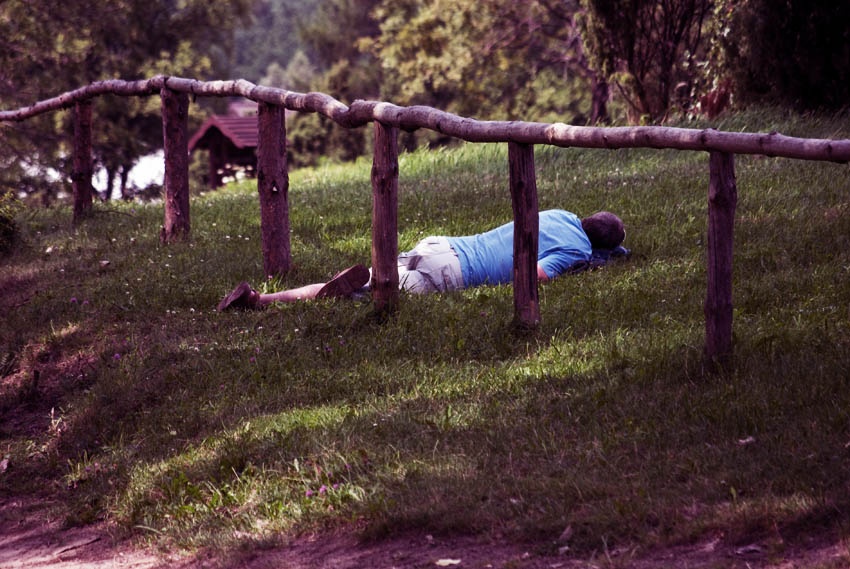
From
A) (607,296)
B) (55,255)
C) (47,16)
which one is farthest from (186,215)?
(47,16)

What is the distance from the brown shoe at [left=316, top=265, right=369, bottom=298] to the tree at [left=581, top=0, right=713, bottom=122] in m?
9.72

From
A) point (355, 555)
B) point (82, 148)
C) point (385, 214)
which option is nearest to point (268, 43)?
point (82, 148)

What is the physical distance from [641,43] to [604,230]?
9.38m

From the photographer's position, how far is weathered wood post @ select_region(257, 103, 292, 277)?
8.34 metres

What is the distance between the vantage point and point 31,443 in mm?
6445

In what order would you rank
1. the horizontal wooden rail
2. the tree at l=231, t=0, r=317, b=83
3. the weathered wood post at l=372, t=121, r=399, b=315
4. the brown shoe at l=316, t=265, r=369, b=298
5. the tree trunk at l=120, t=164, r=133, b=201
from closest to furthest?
the horizontal wooden rail
the weathered wood post at l=372, t=121, r=399, b=315
the brown shoe at l=316, t=265, r=369, b=298
the tree trunk at l=120, t=164, r=133, b=201
the tree at l=231, t=0, r=317, b=83

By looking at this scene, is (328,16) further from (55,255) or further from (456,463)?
(456,463)

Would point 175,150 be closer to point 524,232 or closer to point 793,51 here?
point 524,232

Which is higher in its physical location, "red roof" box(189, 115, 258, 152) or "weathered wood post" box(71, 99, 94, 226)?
"red roof" box(189, 115, 258, 152)

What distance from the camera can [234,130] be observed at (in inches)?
1507

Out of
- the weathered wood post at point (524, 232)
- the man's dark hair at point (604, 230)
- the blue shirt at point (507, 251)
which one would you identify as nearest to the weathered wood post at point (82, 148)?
the blue shirt at point (507, 251)

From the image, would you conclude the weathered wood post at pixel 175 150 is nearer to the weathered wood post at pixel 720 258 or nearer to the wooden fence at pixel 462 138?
the wooden fence at pixel 462 138

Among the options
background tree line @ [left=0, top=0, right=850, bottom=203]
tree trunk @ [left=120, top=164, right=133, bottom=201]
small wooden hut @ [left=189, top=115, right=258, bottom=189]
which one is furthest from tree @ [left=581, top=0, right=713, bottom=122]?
small wooden hut @ [left=189, top=115, right=258, bottom=189]

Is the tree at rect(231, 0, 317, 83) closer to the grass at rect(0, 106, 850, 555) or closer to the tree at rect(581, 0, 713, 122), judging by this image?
the tree at rect(581, 0, 713, 122)
